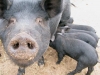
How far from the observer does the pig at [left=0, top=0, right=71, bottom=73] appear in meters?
1.76

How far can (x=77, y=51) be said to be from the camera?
10.8 ft

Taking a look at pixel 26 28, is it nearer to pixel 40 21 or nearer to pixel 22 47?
pixel 22 47

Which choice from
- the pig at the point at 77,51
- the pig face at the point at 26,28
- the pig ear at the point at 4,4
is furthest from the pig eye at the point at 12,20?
the pig at the point at 77,51

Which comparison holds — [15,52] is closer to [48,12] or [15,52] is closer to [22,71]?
[48,12]

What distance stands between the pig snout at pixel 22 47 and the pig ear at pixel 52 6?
0.61 m

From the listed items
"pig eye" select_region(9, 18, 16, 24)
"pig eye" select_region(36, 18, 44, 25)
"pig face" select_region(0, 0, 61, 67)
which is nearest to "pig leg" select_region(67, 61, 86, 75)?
"pig face" select_region(0, 0, 61, 67)

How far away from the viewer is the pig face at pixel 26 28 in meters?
1.76

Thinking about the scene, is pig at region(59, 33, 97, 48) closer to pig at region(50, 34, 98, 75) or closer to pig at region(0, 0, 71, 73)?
pig at region(50, 34, 98, 75)

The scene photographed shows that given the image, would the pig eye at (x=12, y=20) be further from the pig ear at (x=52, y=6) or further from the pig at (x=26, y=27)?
the pig ear at (x=52, y=6)

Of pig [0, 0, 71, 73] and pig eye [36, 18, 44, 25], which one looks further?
pig eye [36, 18, 44, 25]

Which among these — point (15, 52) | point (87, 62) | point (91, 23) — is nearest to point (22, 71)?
point (87, 62)

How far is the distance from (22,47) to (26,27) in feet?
0.76

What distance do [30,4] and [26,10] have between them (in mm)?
113

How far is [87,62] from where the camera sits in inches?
123
